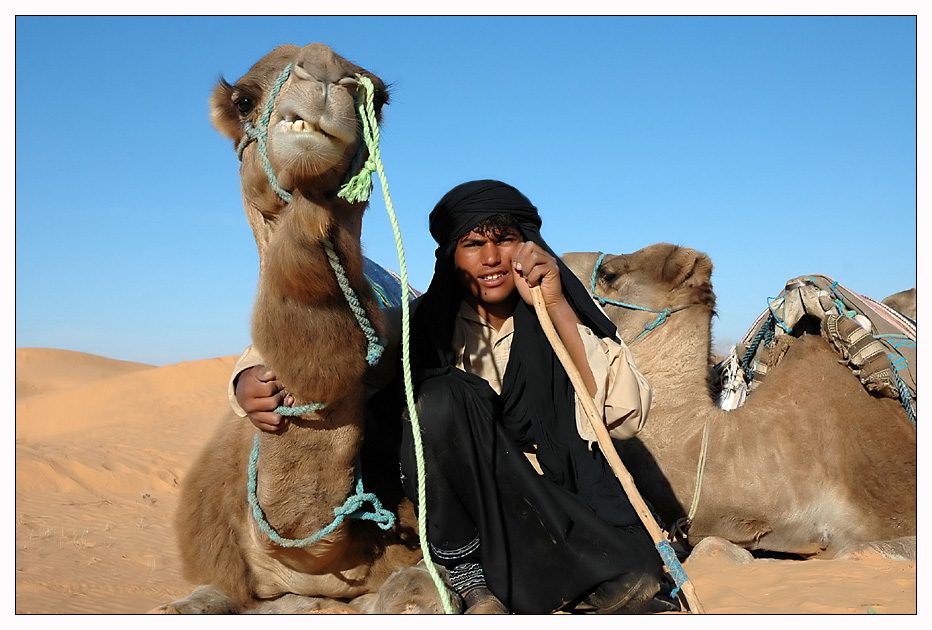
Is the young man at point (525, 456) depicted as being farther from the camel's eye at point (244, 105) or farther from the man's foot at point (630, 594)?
the camel's eye at point (244, 105)

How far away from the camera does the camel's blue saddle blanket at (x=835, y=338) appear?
4.32 meters

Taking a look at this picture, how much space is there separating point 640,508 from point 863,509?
7.33ft

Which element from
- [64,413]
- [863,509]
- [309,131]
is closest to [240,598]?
[309,131]

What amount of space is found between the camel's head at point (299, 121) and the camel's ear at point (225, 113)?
8 cm

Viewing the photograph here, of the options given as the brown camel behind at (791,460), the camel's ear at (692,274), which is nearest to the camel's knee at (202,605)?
the brown camel behind at (791,460)

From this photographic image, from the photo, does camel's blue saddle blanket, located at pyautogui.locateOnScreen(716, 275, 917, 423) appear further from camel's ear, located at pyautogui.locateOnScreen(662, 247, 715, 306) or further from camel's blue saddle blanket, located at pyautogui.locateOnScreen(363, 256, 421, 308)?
camel's blue saddle blanket, located at pyautogui.locateOnScreen(363, 256, 421, 308)

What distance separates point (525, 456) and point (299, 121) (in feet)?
5.01

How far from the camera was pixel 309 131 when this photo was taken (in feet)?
6.83

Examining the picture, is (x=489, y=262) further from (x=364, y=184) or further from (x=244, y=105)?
(x=244, y=105)

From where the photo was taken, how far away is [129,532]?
6.36 m

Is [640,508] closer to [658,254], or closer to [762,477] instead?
[762,477]

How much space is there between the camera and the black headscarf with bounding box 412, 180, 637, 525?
3.07 meters

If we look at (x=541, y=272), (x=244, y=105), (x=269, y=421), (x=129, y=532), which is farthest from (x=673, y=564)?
(x=129, y=532)

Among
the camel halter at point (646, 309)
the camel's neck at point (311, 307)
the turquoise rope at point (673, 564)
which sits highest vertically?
the camel halter at point (646, 309)
